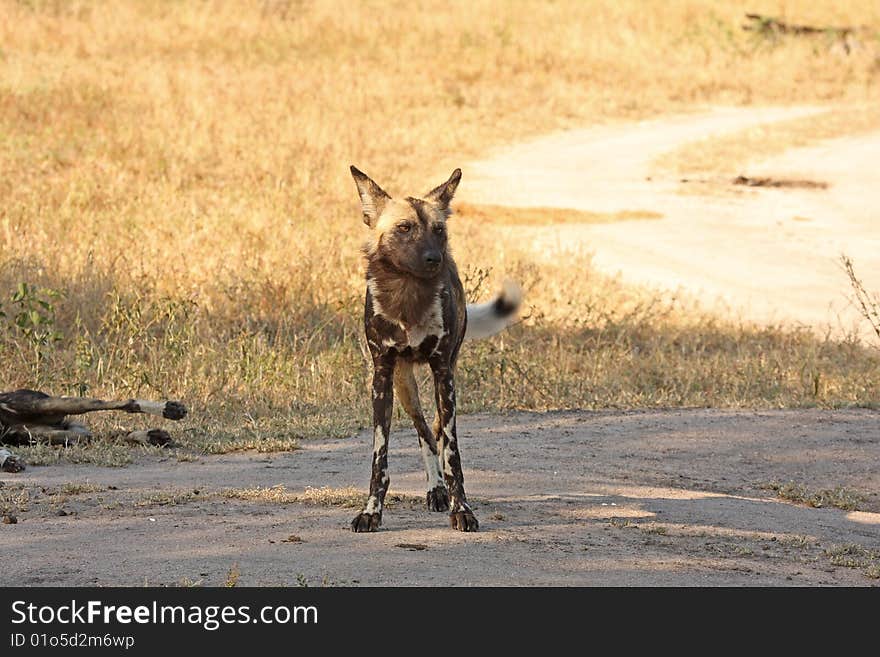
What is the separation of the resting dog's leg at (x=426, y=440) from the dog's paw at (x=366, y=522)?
519mm

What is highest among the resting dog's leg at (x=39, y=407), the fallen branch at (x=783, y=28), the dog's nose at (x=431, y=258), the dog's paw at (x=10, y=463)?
the fallen branch at (x=783, y=28)

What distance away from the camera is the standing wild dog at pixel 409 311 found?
568 cm

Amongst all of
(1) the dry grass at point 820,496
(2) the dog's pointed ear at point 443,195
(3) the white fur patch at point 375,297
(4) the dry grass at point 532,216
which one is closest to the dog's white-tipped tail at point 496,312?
(2) the dog's pointed ear at point 443,195

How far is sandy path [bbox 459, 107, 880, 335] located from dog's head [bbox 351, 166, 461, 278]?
7124 millimetres

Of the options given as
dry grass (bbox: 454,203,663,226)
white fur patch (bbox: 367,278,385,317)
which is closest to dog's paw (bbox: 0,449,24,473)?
white fur patch (bbox: 367,278,385,317)

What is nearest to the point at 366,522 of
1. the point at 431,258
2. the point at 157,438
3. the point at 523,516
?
the point at 523,516

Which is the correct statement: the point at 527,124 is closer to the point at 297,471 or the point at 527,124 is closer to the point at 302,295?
the point at 302,295

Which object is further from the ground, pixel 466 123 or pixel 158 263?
pixel 466 123

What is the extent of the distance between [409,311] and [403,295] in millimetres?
68

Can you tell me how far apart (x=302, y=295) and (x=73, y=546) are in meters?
6.68

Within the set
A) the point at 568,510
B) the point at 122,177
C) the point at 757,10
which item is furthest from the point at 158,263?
the point at 757,10

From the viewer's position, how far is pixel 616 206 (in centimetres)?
1745

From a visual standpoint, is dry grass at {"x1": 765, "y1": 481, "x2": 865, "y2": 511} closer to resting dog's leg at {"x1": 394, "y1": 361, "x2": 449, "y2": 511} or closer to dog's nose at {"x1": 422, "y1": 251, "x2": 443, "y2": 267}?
resting dog's leg at {"x1": 394, "y1": 361, "x2": 449, "y2": 511}

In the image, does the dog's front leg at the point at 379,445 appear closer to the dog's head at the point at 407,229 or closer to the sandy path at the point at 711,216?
the dog's head at the point at 407,229
